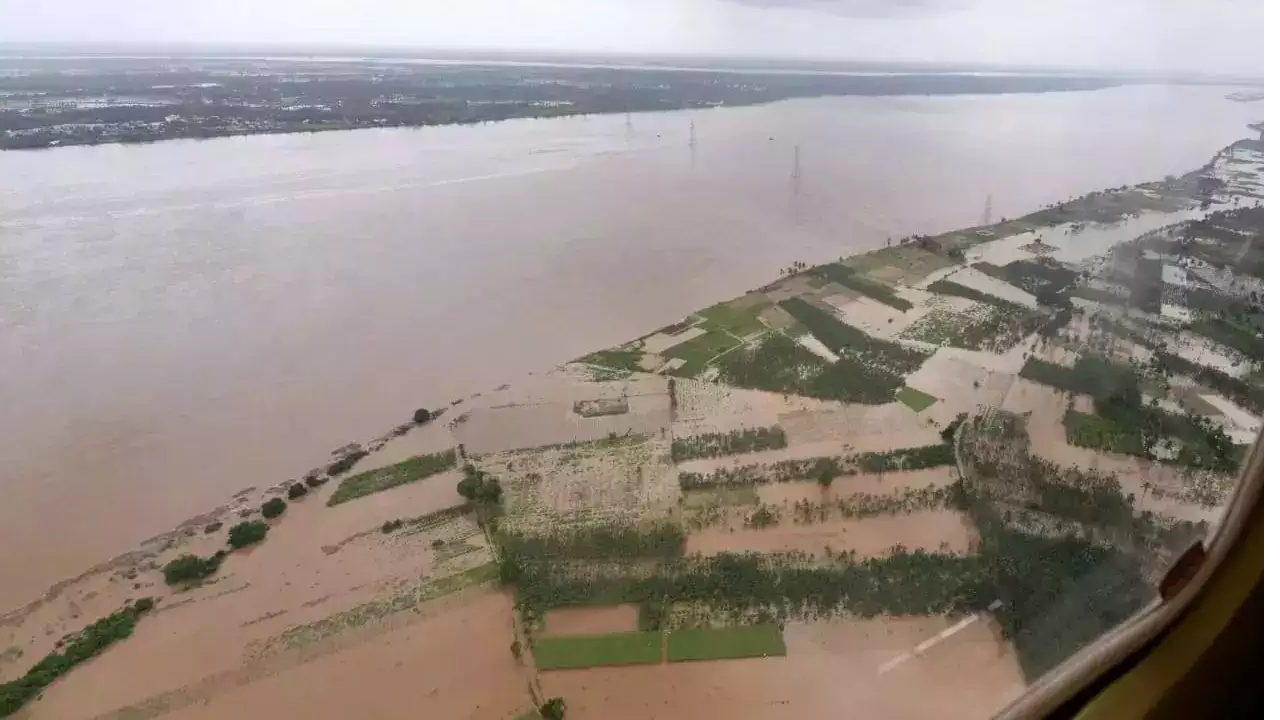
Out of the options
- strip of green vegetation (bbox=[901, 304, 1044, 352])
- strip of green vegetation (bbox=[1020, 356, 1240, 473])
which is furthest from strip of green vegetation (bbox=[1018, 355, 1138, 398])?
strip of green vegetation (bbox=[901, 304, 1044, 352])

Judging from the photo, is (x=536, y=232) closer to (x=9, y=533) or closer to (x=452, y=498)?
(x=452, y=498)

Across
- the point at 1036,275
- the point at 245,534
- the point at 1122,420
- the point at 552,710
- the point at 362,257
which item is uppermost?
the point at 362,257

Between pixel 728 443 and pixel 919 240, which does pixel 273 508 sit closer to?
pixel 728 443

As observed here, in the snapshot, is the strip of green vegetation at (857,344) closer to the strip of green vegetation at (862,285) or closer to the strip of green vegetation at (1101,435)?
the strip of green vegetation at (862,285)

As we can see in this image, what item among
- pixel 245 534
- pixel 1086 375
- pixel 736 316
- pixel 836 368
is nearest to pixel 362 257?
pixel 736 316

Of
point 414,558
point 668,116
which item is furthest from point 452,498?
point 668,116
